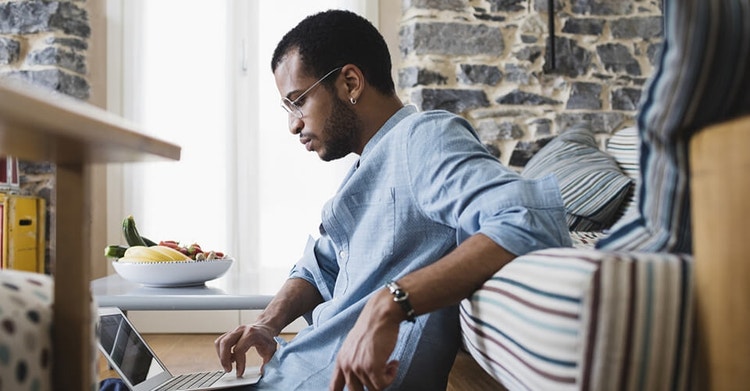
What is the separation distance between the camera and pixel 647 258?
58cm

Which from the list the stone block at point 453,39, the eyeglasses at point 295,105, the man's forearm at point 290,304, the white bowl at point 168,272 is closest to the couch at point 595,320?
the man's forearm at point 290,304

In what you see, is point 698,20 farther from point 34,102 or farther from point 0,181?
point 0,181

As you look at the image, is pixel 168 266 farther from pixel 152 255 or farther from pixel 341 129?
pixel 341 129

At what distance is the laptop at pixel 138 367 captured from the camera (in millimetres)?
1357

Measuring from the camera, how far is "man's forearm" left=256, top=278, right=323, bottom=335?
150 centimetres

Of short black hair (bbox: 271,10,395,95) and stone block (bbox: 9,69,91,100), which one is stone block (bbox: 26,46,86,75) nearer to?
stone block (bbox: 9,69,91,100)

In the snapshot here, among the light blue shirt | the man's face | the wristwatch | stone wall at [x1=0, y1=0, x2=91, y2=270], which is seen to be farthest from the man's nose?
stone wall at [x1=0, y1=0, x2=91, y2=270]

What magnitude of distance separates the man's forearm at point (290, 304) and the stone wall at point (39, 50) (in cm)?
246

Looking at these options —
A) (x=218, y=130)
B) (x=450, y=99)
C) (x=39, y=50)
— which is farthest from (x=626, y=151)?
(x=39, y=50)

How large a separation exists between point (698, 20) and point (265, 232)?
346cm

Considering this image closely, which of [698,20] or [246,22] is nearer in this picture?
[698,20]

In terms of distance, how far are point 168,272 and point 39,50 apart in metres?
2.09

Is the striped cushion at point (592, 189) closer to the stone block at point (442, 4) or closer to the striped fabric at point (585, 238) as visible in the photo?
the striped fabric at point (585, 238)

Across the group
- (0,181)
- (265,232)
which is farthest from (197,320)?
(0,181)
